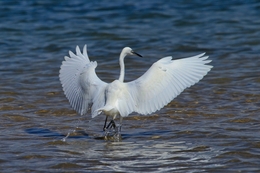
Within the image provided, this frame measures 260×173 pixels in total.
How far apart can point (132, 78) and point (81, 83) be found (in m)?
2.84

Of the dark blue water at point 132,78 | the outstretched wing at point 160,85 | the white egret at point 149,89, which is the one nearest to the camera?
the dark blue water at point 132,78

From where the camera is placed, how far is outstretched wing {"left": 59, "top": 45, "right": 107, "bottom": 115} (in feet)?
23.2

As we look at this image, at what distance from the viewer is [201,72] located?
691 centimetres

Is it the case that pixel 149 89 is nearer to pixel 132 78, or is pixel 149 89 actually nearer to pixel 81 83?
pixel 81 83

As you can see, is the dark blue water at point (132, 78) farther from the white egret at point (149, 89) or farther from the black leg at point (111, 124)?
the white egret at point (149, 89)

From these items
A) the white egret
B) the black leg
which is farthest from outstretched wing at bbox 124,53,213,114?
the black leg

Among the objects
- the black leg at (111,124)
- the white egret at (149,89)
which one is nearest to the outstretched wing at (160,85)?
the white egret at (149,89)

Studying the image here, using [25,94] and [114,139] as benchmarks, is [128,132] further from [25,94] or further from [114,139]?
[25,94]

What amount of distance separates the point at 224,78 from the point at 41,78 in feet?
9.73

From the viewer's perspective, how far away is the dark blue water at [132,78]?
19.6ft

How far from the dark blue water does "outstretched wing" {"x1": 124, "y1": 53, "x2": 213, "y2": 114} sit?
360mm

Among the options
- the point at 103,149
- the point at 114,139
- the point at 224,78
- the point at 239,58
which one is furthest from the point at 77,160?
the point at 239,58

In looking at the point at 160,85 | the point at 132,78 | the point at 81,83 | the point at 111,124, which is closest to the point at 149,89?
the point at 160,85

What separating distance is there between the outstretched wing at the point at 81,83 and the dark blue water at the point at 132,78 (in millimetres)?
356
